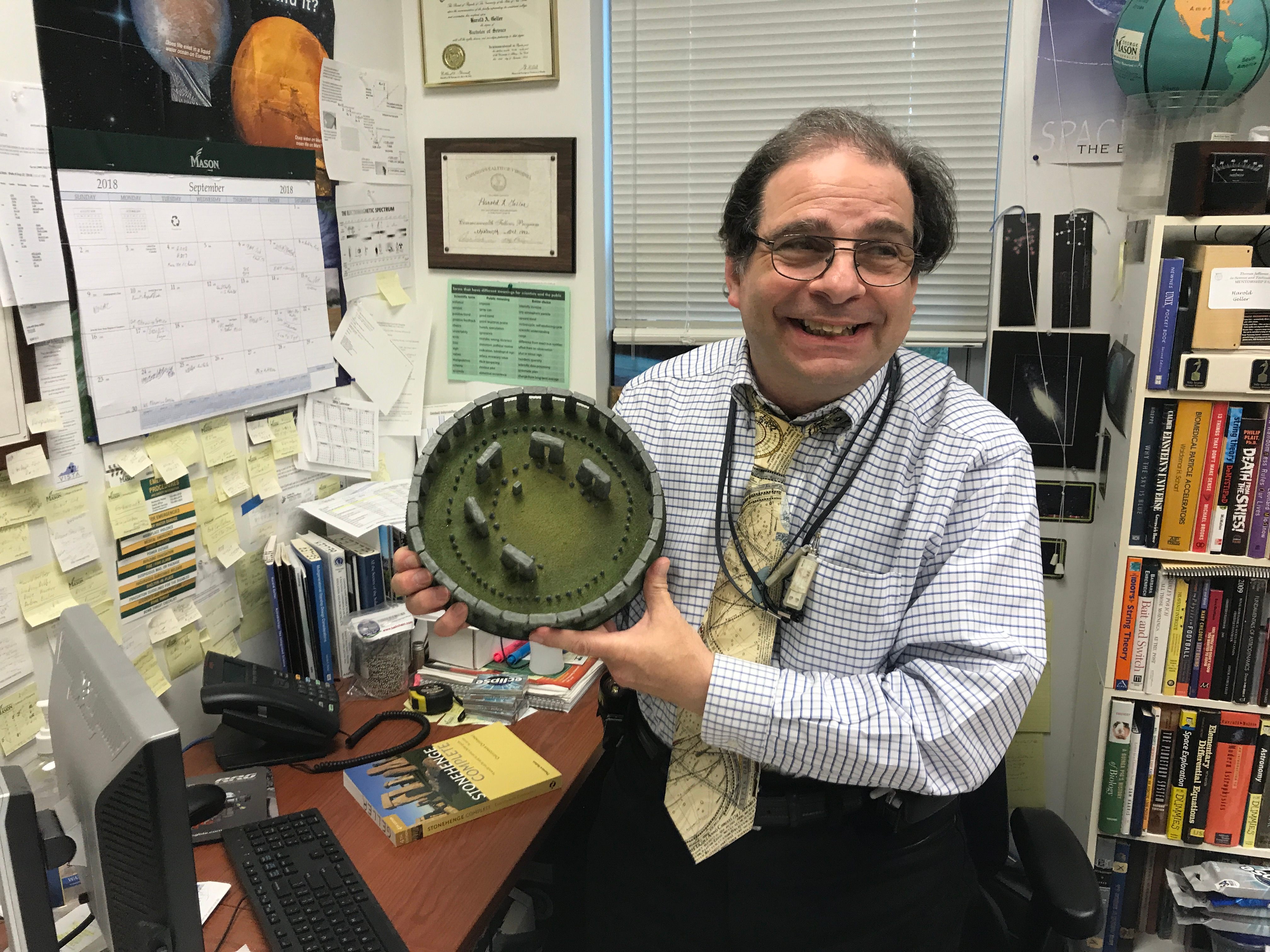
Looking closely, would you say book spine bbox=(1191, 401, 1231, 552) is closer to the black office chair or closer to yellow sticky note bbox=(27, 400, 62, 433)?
the black office chair

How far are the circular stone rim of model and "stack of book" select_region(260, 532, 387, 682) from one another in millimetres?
926

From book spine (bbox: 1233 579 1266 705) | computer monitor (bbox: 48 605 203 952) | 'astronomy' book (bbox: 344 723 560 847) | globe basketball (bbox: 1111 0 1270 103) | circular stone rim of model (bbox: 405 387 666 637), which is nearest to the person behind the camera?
computer monitor (bbox: 48 605 203 952)

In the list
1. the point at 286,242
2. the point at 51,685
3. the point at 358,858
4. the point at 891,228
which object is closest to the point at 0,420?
the point at 51,685

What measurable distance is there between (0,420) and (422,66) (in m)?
1.36

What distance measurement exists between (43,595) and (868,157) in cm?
143

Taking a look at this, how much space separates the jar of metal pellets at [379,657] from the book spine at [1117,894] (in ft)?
5.80

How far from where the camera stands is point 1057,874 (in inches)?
52.9

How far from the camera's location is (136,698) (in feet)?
2.60

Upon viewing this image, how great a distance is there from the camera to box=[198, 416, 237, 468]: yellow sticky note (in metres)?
1.67

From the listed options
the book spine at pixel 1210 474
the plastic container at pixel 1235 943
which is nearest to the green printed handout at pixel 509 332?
the book spine at pixel 1210 474

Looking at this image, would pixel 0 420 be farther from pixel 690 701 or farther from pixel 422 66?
pixel 422 66

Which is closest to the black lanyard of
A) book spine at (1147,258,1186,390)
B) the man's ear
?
the man's ear

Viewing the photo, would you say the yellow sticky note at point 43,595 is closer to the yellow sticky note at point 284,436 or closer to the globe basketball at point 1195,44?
the yellow sticky note at point 284,436

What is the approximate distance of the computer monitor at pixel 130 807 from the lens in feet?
2.43
